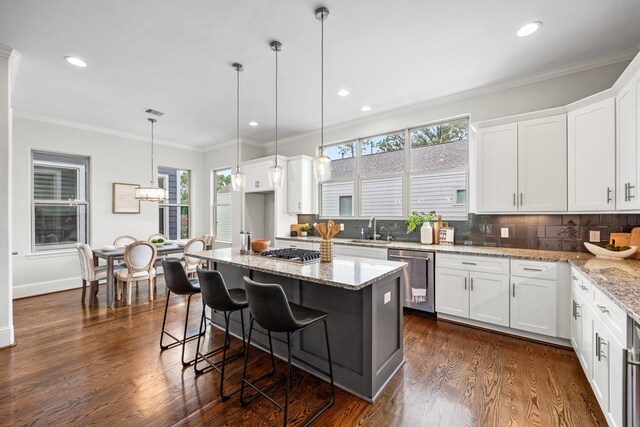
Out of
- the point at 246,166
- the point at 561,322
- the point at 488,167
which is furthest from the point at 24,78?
the point at 561,322

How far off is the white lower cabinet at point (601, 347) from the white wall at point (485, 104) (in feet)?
5.70

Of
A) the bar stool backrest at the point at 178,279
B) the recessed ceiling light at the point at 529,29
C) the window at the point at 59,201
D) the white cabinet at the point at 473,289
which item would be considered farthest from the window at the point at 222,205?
the recessed ceiling light at the point at 529,29

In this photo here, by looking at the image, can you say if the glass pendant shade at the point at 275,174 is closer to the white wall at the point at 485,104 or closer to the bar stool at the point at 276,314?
the bar stool at the point at 276,314

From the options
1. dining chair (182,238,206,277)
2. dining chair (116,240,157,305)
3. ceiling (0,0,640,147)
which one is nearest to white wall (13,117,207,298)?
ceiling (0,0,640,147)

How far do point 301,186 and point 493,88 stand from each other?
127 inches

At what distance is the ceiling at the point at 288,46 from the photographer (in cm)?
227

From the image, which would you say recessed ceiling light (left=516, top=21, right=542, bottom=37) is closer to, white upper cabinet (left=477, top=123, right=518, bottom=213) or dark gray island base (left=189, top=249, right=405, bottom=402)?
white upper cabinet (left=477, top=123, right=518, bottom=213)

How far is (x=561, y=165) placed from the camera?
9.77 ft

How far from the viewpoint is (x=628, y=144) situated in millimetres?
2371

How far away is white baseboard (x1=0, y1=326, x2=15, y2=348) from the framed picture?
3045 mm

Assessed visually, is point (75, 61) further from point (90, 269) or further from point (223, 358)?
point (223, 358)

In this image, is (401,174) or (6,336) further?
(401,174)

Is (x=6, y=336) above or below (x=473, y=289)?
below

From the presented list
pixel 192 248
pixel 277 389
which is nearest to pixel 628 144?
pixel 277 389
